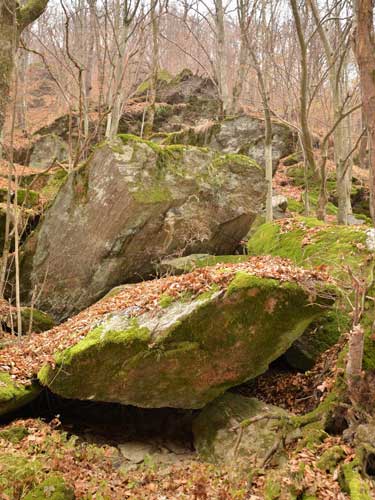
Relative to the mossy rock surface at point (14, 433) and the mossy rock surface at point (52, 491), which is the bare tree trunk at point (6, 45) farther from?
the mossy rock surface at point (52, 491)

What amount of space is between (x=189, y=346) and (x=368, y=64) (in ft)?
11.6

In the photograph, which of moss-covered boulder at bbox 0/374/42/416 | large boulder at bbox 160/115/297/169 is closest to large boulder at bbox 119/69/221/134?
large boulder at bbox 160/115/297/169

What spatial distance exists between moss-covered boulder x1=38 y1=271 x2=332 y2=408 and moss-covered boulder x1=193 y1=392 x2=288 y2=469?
0.88 feet

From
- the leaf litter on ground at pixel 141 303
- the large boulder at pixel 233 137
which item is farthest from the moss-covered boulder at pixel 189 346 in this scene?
the large boulder at pixel 233 137

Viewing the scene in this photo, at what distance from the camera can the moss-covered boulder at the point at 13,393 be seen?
4957mm

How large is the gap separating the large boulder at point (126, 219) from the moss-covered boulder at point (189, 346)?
129 inches

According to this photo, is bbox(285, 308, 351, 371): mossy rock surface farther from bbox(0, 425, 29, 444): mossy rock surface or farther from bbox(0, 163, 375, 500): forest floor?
bbox(0, 425, 29, 444): mossy rock surface

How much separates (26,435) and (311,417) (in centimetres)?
331

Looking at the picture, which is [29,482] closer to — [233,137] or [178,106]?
[233,137]

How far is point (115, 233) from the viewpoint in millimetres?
8242

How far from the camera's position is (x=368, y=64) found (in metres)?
3.58

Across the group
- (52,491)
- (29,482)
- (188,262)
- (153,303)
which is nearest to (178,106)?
(188,262)

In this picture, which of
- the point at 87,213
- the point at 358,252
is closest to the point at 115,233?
the point at 87,213

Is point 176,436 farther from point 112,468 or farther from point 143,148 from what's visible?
point 143,148
